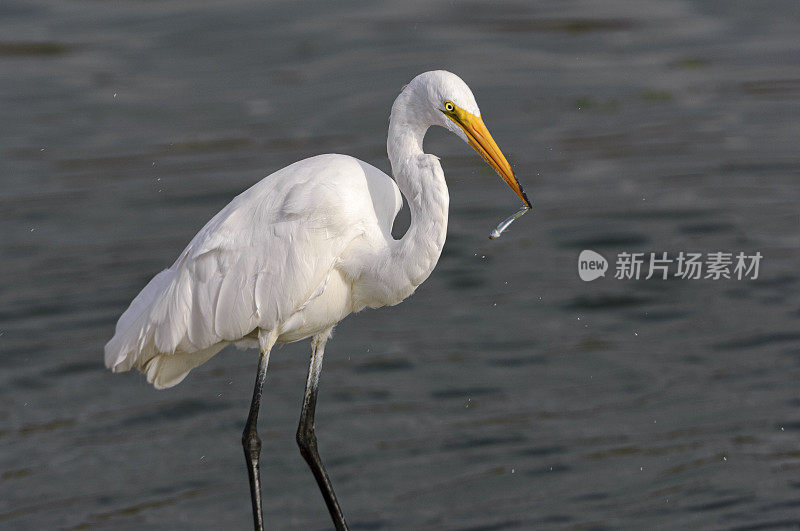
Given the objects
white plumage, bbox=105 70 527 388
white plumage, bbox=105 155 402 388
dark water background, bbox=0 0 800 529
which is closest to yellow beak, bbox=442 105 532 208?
white plumage, bbox=105 70 527 388

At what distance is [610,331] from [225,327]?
2634 millimetres

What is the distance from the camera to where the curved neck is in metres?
4.65

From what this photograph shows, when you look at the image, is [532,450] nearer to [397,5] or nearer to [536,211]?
[536,211]

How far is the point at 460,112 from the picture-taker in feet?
15.0

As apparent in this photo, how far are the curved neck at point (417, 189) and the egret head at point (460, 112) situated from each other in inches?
4.8

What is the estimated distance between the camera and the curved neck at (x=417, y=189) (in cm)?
465

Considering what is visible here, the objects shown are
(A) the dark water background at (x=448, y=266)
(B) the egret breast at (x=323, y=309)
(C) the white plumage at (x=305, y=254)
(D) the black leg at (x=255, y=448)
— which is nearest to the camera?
(C) the white plumage at (x=305, y=254)

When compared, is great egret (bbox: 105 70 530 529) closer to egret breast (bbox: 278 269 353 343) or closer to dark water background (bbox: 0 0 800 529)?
egret breast (bbox: 278 269 353 343)

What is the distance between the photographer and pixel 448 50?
1089 centimetres

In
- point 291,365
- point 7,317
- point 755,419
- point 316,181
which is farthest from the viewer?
point 7,317

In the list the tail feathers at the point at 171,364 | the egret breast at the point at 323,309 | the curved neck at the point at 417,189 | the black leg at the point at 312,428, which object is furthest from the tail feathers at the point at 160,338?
the curved neck at the point at 417,189

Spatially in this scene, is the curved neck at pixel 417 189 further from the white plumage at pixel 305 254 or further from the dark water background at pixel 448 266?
the dark water background at pixel 448 266

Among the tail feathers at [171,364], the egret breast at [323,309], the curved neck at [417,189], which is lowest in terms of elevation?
the tail feathers at [171,364]

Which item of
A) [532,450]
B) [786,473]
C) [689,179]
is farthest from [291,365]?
[689,179]
